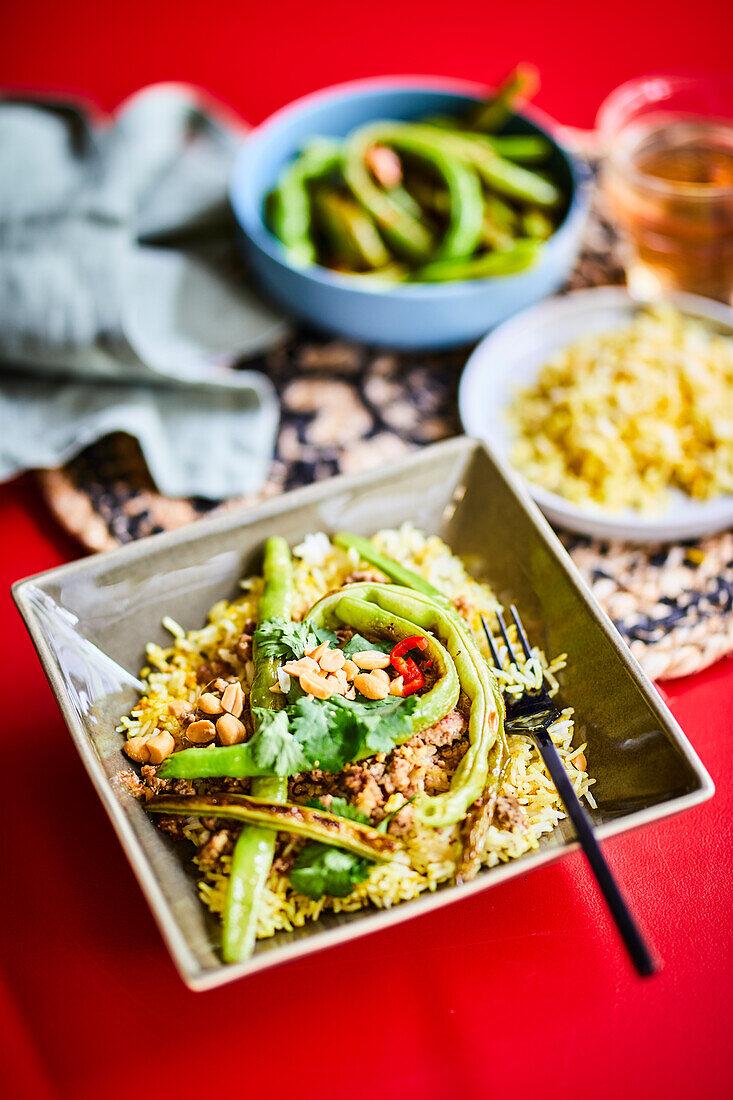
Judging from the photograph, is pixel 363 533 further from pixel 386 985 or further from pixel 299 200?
pixel 299 200

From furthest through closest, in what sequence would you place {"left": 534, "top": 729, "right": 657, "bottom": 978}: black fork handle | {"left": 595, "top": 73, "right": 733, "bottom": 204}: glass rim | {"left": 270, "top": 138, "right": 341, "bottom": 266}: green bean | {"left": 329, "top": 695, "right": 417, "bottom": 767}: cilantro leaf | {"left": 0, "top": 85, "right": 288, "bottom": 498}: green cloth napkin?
{"left": 270, "top": 138, "right": 341, "bottom": 266}: green bean, {"left": 595, "top": 73, "right": 733, "bottom": 204}: glass rim, {"left": 0, "top": 85, "right": 288, "bottom": 498}: green cloth napkin, {"left": 329, "top": 695, "right": 417, "bottom": 767}: cilantro leaf, {"left": 534, "top": 729, "right": 657, "bottom": 978}: black fork handle

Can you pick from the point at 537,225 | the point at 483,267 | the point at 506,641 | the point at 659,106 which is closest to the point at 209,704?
the point at 506,641

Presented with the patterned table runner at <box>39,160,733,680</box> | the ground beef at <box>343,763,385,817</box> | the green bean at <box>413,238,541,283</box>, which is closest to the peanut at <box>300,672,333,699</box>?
the ground beef at <box>343,763,385,817</box>

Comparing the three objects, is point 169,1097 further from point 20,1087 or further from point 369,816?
point 369,816

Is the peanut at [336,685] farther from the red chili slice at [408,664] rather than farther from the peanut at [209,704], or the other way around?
the peanut at [209,704]

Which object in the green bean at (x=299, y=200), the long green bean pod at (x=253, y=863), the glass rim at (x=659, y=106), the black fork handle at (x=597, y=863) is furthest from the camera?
the green bean at (x=299, y=200)

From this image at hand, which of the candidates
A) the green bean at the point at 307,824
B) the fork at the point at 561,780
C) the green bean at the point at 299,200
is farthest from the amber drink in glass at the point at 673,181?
the green bean at the point at 307,824

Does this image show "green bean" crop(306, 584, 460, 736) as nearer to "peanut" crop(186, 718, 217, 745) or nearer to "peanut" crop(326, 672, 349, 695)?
"peanut" crop(326, 672, 349, 695)
